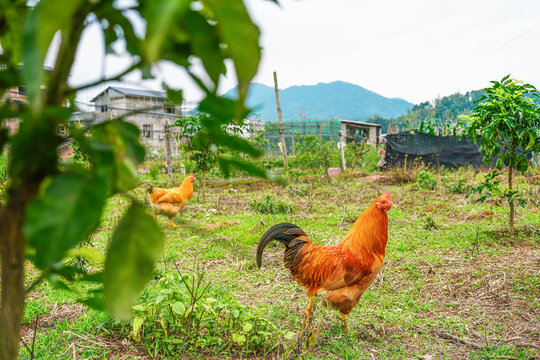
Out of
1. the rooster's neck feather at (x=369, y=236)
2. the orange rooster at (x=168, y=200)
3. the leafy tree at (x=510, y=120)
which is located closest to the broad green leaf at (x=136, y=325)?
the rooster's neck feather at (x=369, y=236)

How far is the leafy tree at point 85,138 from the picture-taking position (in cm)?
24

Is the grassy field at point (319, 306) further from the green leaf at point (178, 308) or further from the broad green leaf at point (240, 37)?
the broad green leaf at point (240, 37)

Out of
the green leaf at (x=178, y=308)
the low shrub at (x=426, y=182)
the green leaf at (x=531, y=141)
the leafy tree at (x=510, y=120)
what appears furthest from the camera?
the low shrub at (x=426, y=182)

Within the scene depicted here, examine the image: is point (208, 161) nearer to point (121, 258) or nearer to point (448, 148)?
point (121, 258)

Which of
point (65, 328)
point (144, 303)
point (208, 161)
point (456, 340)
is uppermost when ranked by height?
point (208, 161)

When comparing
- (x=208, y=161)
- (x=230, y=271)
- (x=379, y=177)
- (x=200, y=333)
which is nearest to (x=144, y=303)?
(x=200, y=333)

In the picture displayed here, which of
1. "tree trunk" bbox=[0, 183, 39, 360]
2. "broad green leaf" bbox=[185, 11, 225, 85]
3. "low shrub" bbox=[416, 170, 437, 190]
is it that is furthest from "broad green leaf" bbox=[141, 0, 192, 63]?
"low shrub" bbox=[416, 170, 437, 190]

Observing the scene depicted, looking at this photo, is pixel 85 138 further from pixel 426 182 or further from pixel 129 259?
pixel 426 182

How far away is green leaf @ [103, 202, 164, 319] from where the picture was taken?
0.90ft

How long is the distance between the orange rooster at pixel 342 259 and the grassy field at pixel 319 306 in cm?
21

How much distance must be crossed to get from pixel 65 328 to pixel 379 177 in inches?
404

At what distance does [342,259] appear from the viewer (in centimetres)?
279

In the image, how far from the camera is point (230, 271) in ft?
12.6

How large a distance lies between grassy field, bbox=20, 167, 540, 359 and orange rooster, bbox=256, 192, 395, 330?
0.68ft
